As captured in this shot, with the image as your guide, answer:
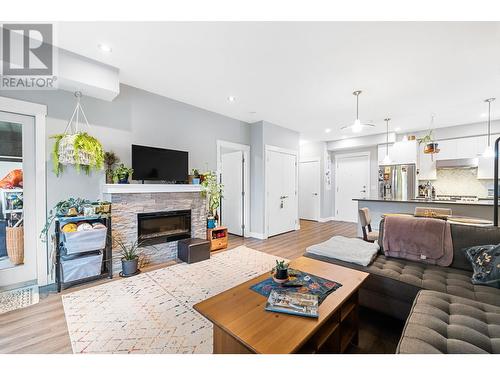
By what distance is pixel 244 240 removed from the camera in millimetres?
4918

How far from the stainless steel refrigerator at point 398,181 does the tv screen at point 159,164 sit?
536cm

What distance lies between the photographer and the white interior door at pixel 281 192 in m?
5.25

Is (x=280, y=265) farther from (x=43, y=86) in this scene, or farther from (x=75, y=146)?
(x=43, y=86)

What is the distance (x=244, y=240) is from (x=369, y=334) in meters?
3.30

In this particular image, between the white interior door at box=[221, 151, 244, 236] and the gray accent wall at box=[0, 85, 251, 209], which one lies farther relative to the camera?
the white interior door at box=[221, 151, 244, 236]

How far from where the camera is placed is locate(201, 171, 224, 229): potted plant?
4.01 metres

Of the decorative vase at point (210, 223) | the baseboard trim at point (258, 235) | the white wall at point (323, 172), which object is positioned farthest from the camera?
the white wall at point (323, 172)

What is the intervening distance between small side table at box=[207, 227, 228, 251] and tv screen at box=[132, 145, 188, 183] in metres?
1.10

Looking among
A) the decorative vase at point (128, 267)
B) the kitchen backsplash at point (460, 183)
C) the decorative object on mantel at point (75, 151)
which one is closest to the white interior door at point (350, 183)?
the kitchen backsplash at point (460, 183)

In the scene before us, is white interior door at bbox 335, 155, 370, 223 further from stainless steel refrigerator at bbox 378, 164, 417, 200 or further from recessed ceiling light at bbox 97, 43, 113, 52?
recessed ceiling light at bbox 97, 43, 113, 52

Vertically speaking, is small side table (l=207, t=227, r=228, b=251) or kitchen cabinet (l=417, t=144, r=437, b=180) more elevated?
kitchen cabinet (l=417, t=144, r=437, b=180)

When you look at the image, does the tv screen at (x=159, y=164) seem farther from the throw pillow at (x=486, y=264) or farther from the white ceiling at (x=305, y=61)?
the throw pillow at (x=486, y=264)

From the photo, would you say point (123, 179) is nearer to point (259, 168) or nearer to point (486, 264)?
point (259, 168)

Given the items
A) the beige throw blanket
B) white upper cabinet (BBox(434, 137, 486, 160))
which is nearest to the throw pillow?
the beige throw blanket
